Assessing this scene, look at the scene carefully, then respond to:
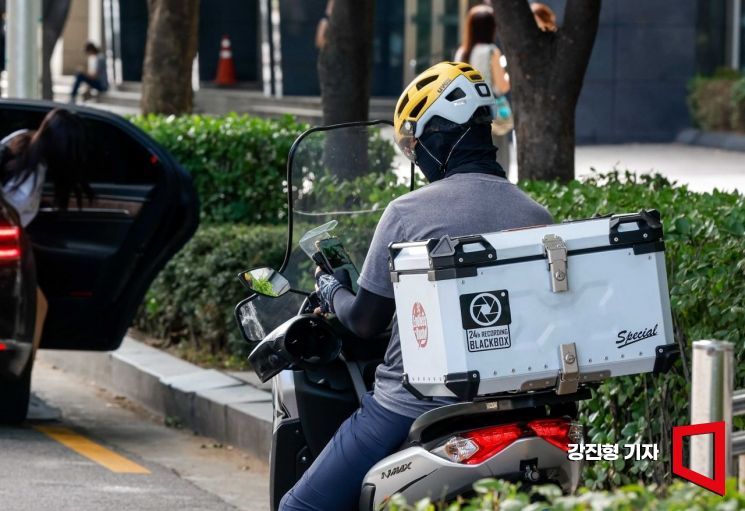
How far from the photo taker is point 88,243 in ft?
26.8

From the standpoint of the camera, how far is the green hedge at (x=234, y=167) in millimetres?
10375

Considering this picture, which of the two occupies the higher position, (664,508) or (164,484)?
(664,508)

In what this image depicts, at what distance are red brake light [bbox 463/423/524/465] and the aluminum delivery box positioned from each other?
214 millimetres

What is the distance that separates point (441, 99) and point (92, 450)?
13.1 feet

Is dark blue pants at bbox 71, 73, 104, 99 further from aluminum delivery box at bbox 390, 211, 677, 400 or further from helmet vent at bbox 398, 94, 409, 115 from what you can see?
aluminum delivery box at bbox 390, 211, 677, 400

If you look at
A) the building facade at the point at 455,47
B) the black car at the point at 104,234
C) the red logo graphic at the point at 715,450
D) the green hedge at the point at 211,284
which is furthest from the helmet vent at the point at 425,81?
the building facade at the point at 455,47

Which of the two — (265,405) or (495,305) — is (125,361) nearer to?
(265,405)

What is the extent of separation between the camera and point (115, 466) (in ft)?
22.8

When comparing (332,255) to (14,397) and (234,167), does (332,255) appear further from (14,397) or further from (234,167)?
(234,167)

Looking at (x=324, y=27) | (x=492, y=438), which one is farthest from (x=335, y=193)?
(x=324, y=27)

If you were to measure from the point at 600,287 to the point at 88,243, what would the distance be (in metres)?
5.07

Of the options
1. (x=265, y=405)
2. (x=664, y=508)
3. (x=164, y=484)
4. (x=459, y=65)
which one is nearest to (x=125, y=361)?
(x=265, y=405)

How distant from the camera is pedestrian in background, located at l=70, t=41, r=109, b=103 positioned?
2934 centimetres

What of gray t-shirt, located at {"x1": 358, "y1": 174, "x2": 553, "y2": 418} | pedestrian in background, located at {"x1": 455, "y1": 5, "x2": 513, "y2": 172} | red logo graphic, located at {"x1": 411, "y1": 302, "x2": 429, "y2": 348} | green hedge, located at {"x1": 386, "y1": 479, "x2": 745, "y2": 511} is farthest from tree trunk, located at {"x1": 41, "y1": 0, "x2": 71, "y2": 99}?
green hedge, located at {"x1": 386, "y1": 479, "x2": 745, "y2": 511}
